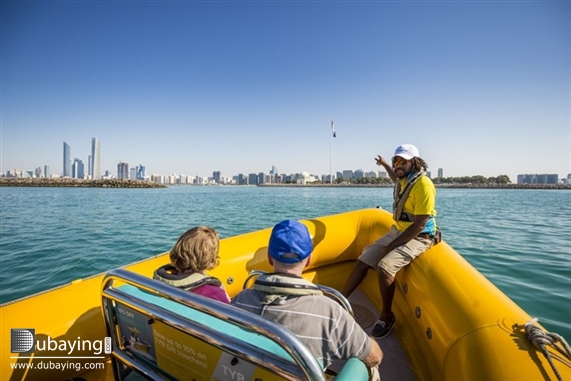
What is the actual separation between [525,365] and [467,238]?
27.9 ft

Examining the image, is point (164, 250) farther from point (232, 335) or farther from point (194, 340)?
point (232, 335)

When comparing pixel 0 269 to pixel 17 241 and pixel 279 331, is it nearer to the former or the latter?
pixel 17 241

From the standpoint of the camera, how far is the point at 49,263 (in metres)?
6.63

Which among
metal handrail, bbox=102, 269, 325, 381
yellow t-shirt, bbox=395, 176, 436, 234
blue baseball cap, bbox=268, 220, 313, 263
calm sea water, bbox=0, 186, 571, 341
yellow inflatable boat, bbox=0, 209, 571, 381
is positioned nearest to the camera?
metal handrail, bbox=102, 269, 325, 381

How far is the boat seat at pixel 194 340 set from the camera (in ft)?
3.03

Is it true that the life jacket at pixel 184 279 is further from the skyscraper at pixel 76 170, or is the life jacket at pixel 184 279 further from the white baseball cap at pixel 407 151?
the skyscraper at pixel 76 170

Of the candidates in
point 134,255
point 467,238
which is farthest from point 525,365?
point 467,238

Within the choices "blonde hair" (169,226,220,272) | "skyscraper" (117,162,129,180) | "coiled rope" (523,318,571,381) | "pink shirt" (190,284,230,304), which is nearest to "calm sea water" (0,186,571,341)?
"coiled rope" (523,318,571,381)

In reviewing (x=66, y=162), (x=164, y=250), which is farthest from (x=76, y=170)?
(x=164, y=250)

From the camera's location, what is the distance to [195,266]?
63.5 inches

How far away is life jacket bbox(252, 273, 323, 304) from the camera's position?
118 cm

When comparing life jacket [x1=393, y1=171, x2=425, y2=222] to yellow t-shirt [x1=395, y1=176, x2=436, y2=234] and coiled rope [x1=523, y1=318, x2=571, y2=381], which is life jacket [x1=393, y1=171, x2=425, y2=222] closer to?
yellow t-shirt [x1=395, y1=176, x2=436, y2=234]

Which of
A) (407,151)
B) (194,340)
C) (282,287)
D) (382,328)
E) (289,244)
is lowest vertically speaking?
(382,328)

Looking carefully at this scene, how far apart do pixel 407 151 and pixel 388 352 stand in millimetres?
1986
